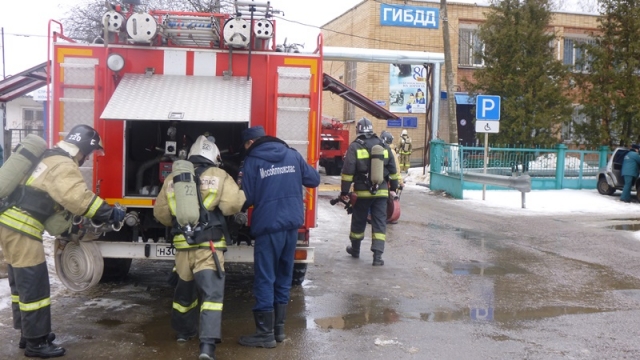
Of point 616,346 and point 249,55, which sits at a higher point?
point 249,55

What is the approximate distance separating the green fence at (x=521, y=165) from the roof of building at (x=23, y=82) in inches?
460

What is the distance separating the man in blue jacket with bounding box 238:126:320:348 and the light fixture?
1513mm

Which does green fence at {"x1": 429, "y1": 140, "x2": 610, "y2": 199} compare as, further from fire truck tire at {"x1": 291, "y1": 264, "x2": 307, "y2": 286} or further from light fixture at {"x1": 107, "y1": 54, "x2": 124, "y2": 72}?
light fixture at {"x1": 107, "y1": 54, "x2": 124, "y2": 72}

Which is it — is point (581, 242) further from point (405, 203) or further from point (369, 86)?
point (369, 86)

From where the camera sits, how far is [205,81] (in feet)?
20.9

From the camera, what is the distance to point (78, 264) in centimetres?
569

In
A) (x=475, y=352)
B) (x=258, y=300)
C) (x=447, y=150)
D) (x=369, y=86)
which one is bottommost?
(x=475, y=352)

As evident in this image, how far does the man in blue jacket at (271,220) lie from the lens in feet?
17.8

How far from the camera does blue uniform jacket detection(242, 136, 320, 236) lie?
17.9ft

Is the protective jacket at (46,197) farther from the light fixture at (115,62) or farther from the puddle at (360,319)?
the puddle at (360,319)

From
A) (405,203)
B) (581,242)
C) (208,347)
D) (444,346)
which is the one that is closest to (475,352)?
(444,346)

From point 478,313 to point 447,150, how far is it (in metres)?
11.4

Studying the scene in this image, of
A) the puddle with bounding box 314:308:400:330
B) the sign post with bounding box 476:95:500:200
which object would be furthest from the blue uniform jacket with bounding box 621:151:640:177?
the puddle with bounding box 314:308:400:330

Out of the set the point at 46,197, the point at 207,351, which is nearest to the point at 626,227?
the point at 207,351
